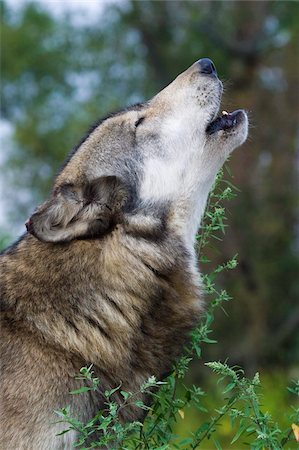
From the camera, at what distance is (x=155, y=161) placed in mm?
4516

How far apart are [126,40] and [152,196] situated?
11.0m

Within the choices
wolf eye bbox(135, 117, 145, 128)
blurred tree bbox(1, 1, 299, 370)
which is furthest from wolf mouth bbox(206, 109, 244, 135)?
blurred tree bbox(1, 1, 299, 370)

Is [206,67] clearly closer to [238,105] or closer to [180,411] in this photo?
[180,411]

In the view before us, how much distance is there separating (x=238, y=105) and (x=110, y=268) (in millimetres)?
8044

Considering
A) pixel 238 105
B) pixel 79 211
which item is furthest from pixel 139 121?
pixel 238 105

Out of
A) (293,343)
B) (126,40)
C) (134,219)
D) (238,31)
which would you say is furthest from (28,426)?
(126,40)

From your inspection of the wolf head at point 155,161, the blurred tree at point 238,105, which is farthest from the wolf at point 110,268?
the blurred tree at point 238,105

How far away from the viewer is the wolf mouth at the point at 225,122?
15.1 feet

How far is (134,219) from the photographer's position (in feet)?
14.1

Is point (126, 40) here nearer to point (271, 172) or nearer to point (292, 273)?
point (271, 172)

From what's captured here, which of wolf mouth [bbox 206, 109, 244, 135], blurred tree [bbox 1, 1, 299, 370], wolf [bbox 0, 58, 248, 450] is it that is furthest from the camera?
blurred tree [bbox 1, 1, 299, 370]

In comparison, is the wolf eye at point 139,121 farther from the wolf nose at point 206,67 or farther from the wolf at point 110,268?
the wolf nose at point 206,67

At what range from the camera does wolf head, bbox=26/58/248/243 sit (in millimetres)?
4238

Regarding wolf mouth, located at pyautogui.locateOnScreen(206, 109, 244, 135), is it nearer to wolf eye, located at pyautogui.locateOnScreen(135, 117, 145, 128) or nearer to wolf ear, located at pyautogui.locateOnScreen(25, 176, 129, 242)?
wolf eye, located at pyautogui.locateOnScreen(135, 117, 145, 128)
